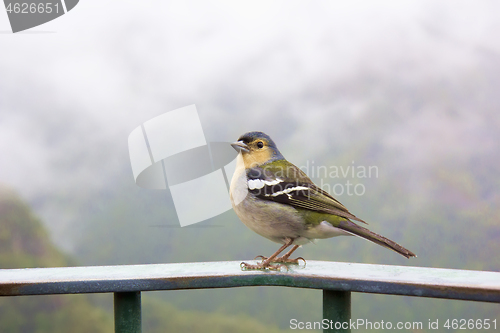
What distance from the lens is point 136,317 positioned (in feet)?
10.2

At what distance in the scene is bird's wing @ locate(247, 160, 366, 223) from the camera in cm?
374

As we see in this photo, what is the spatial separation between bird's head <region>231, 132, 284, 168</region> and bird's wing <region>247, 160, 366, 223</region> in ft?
0.29

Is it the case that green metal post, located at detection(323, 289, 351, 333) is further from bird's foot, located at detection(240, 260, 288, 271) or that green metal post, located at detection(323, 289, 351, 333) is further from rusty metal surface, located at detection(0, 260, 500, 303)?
bird's foot, located at detection(240, 260, 288, 271)

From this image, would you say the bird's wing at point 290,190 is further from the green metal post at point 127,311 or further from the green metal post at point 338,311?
the green metal post at point 127,311

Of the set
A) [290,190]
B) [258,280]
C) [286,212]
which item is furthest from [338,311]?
[290,190]

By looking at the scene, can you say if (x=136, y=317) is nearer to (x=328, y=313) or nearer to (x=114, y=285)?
(x=114, y=285)

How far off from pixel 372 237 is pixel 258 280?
0.89 metres

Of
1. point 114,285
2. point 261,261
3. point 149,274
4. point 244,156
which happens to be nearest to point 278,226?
point 261,261

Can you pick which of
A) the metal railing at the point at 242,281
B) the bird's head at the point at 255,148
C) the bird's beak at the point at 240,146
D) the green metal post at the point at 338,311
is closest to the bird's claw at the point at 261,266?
the metal railing at the point at 242,281

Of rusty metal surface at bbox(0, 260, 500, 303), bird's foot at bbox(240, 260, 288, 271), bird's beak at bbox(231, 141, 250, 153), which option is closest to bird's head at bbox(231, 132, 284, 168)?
bird's beak at bbox(231, 141, 250, 153)

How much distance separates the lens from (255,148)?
421 centimetres

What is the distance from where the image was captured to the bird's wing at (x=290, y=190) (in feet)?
12.3

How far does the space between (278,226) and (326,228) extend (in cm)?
37

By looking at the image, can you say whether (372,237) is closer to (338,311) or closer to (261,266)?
(338,311)
